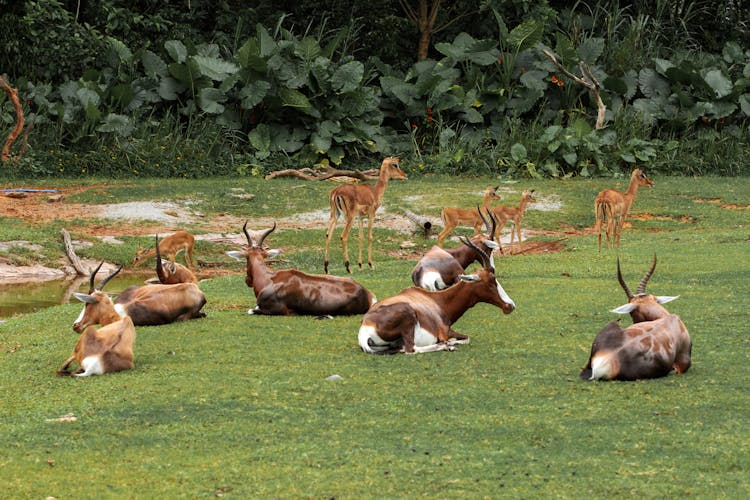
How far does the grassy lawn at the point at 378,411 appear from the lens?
5719 millimetres

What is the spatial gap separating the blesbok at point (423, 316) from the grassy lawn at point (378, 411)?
0.62 feet

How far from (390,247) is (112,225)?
428 centimetres

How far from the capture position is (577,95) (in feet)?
89.5

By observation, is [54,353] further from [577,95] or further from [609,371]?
[577,95]

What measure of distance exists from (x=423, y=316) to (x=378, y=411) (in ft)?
6.37

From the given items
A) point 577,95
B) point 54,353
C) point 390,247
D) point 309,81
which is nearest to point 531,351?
point 54,353

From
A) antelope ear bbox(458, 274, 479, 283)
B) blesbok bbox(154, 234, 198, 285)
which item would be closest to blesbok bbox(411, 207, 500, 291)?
blesbok bbox(154, 234, 198, 285)

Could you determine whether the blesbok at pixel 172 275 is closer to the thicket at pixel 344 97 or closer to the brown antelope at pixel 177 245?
the brown antelope at pixel 177 245

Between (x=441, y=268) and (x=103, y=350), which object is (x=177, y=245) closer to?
(x=441, y=268)

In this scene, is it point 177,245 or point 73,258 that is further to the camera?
point 73,258

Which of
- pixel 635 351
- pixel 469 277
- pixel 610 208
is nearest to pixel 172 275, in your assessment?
pixel 469 277

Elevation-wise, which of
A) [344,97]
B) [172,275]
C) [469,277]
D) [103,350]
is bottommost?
[172,275]

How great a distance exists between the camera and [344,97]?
25797 mm

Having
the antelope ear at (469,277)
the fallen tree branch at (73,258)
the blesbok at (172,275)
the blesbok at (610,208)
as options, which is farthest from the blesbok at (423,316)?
the fallen tree branch at (73,258)
